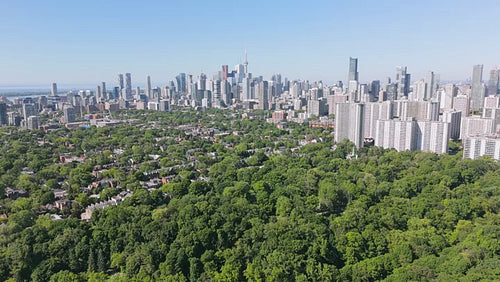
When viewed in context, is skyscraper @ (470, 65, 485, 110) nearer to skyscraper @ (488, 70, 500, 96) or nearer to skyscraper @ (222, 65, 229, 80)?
skyscraper @ (488, 70, 500, 96)

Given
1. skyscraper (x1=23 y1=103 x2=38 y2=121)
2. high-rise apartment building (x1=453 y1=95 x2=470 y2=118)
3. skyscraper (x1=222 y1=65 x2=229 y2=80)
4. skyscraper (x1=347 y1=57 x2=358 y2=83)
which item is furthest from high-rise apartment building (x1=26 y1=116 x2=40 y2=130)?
skyscraper (x1=347 y1=57 x2=358 y2=83)

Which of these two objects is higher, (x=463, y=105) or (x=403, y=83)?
(x=403, y=83)

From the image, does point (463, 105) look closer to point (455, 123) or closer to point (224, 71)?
point (455, 123)

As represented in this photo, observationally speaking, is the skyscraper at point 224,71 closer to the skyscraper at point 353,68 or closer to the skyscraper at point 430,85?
the skyscraper at point 353,68

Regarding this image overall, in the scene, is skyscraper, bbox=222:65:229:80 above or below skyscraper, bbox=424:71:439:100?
above

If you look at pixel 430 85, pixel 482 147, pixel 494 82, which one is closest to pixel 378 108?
pixel 482 147

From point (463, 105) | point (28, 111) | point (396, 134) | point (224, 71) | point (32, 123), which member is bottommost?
point (32, 123)

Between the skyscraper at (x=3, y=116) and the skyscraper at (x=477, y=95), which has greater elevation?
the skyscraper at (x=477, y=95)

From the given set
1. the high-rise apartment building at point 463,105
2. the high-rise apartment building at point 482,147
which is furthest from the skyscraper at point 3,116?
the high-rise apartment building at point 463,105

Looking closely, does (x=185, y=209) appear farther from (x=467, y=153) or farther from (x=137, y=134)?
(x=137, y=134)
